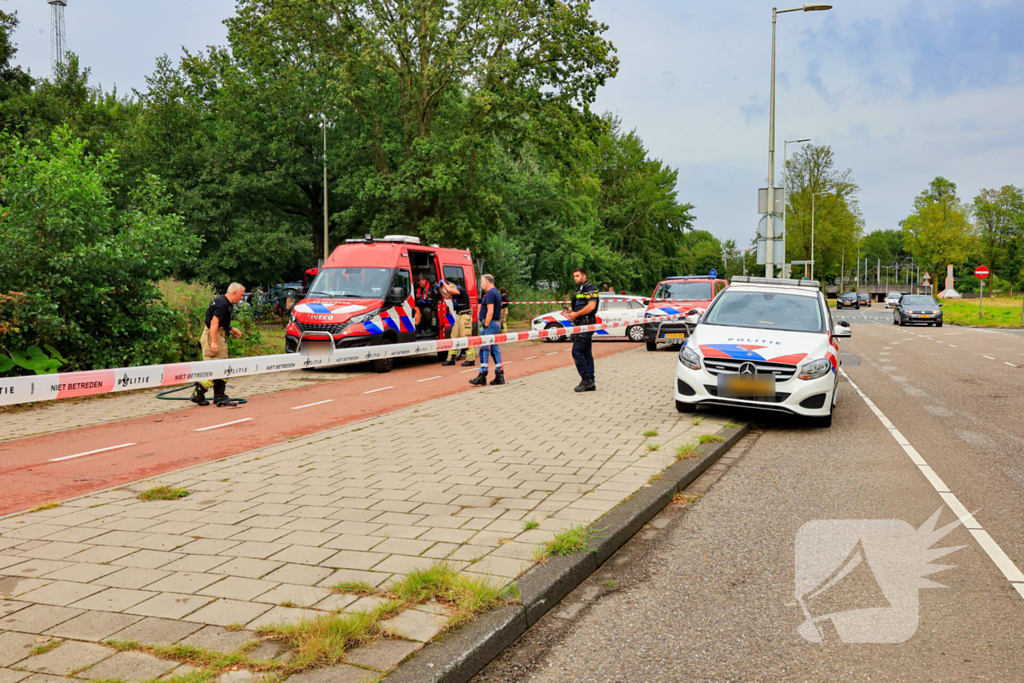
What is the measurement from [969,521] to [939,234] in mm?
72608

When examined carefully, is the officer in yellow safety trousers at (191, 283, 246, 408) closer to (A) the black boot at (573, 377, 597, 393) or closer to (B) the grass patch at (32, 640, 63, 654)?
(A) the black boot at (573, 377, 597, 393)

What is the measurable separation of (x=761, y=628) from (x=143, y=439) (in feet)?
24.3

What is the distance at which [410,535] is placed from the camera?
15.5 feet

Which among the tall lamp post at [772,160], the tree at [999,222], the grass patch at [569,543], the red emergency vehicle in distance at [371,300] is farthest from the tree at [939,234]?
the grass patch at [569,543]

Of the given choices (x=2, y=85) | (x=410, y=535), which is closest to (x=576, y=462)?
(x=410, y=535)

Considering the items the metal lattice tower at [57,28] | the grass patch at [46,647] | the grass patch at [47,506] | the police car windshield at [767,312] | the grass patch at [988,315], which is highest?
the metal lattice tower at [57,28]

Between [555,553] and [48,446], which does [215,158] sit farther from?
[555,553]

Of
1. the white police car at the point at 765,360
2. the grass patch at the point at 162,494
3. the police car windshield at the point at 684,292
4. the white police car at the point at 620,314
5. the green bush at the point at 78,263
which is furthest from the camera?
the white police car at the point at 620,314

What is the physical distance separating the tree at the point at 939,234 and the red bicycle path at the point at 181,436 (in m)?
65.8

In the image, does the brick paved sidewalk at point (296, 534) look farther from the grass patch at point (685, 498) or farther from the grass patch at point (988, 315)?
the grass patch at point (988, 315)

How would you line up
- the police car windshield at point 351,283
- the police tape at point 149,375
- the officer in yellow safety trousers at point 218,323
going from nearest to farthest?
the police tape at point 149,375, the officer in yellow safety trousers at point 218,323, the police car windshield at point 351,283

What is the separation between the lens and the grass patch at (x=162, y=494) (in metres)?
5.75

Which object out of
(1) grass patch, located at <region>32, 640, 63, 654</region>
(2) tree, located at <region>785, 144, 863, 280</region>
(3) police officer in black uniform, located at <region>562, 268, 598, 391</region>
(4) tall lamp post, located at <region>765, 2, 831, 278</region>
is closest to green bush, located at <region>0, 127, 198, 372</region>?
(3) police officer in black uniform, located at <region>562, 268, 598, 391</region>

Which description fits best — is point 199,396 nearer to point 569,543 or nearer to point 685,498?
point 685,498
